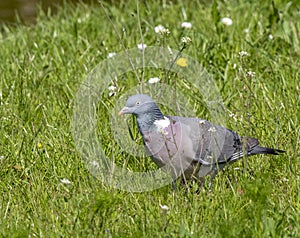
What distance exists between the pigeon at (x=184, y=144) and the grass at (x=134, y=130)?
0.28ft

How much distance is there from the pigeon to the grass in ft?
0.28

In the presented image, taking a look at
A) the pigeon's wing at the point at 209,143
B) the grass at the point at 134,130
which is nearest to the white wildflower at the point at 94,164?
the grass at the point at 134,130

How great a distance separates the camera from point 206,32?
579 centimetres

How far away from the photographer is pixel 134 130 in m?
4.36

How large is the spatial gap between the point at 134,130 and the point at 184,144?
69cm

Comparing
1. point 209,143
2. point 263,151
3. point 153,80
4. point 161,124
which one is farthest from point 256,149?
point 153,80

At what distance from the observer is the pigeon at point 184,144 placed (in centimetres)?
367

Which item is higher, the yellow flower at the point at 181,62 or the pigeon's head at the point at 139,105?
the pigeon's head at the point at 139,105

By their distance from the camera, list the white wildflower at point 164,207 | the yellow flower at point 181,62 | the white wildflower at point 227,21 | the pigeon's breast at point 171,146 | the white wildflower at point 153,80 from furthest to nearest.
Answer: the white wildflower at point 227,21 < the yellow flower at point 181,62 < the white wildflower at point 153,80 < the pigeon's breast at point 171,146 < the white wildflower at point 164,207

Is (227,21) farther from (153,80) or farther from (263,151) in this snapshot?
(263,151)

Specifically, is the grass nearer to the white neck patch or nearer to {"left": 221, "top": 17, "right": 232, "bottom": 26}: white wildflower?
{"left": 221, "top": 17, "right": 232, "bottom": 26}: white wildflower

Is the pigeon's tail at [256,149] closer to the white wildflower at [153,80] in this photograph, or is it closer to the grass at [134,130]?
the grass at [134,130]

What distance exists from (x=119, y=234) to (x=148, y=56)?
7.38 ft

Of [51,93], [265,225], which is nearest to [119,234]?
[265,225]
